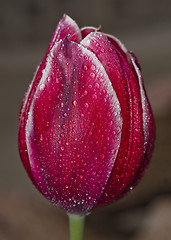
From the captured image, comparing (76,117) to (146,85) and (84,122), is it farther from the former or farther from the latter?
(146,85)

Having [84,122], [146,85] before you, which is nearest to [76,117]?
[84,122]

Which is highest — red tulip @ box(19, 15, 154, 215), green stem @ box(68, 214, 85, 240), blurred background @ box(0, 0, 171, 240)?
red tulip @ box(19, 15, 154, 215)

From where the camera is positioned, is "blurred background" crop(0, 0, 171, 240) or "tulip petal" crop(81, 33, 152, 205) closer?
"tulip petal" crop(81, 33, 152, 205)

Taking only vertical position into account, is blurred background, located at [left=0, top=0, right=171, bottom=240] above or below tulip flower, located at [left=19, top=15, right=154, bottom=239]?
below

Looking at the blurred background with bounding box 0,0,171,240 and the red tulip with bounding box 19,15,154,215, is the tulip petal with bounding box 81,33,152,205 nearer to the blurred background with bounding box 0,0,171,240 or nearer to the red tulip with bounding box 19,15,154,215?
the red tulip with bounding box 19,15,154,215

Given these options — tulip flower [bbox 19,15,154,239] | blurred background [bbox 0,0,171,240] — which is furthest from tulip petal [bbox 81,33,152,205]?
blurred background [bbox 0,0,171,240]

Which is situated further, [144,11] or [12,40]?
[144,11]

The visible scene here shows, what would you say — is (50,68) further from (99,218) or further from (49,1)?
(49,1)

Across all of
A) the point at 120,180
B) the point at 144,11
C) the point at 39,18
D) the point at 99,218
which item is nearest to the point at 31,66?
the point at 39,18
